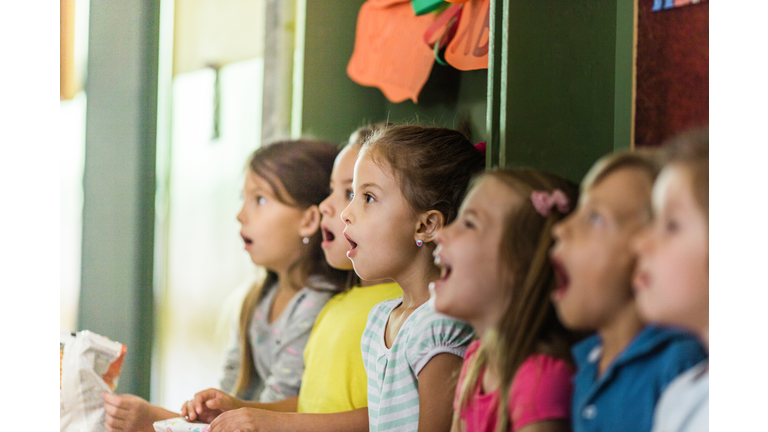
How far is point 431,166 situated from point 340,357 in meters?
0.49

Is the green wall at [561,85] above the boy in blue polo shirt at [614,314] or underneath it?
above

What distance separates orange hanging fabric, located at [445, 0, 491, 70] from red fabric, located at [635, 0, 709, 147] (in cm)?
41

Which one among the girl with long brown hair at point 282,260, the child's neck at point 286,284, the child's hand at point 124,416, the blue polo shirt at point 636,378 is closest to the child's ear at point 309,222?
the girl with long brown hair at point 282,260

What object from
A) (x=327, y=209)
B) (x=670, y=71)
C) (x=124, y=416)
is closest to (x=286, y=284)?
(x=327, y=209)

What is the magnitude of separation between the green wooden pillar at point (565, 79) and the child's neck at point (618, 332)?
0.29 m

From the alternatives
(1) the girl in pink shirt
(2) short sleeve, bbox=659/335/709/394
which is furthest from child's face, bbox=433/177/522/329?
(2) short sleeve, bbox=659/335/709/394

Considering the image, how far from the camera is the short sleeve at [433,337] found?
3.33 ft

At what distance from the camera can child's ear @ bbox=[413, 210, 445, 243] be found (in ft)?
3.63

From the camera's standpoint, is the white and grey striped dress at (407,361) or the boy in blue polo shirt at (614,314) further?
the white and grey striped dress at (407,361)

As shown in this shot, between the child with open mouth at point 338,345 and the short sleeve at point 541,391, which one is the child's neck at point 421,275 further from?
the short sleeve at point 541,391

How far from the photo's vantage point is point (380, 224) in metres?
1.12

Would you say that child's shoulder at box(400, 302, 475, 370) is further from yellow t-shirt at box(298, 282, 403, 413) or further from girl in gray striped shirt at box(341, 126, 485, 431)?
yellow t-shirt at box(298, 282, 403, 413)
